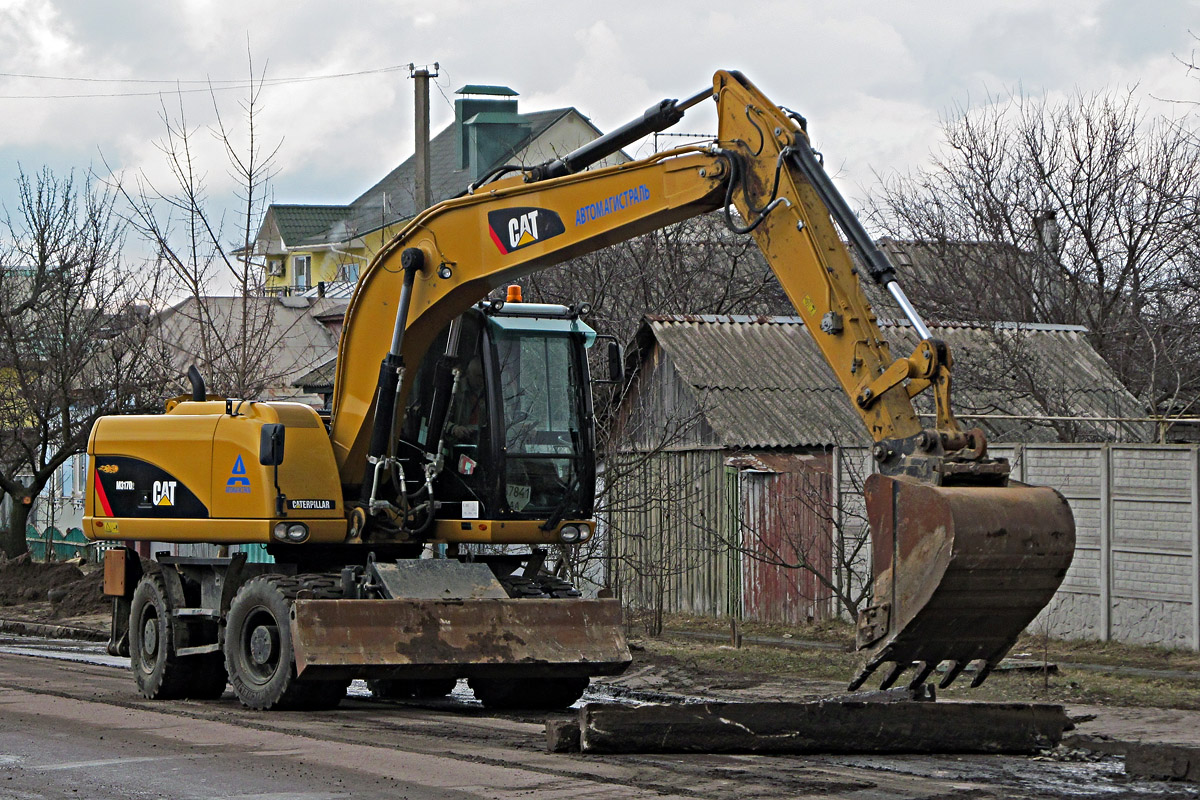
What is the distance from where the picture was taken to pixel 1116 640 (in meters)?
16.0

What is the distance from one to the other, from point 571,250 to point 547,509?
2.40m

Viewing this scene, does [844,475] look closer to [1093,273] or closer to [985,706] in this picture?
[985,706]

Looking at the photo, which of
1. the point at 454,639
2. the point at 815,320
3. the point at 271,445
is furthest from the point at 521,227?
the point at 815,320

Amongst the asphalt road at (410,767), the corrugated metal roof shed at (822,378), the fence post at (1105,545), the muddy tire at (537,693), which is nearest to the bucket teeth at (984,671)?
the asphalt road at (410,767)

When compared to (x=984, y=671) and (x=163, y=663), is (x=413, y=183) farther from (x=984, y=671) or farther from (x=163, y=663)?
(x=984, y=671)

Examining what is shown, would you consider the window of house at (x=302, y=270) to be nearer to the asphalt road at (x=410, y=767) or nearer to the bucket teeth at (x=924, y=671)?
the asphalt road at (x=410, y=767)

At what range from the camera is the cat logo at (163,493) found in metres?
13.3

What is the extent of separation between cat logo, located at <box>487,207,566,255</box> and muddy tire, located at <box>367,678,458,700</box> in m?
4.04

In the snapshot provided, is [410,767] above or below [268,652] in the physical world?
below

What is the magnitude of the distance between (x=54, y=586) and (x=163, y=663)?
42.9ft

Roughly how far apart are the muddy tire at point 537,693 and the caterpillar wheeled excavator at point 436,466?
17 mm

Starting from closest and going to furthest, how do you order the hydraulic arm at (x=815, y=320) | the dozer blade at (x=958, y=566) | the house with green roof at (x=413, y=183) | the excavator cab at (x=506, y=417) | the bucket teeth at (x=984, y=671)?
the dozer blade at (x=958, y=566) < the hydraulic arm at (x=815, y=320) < the bucket teeth at (x=984, y=671) < the excavator cab at (x=506, y=417) < the house with green roof at (x=413, y=183)

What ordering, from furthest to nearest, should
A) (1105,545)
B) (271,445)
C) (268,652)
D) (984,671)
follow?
(1105,545) → (271,445) → (268,652) → (984,671)

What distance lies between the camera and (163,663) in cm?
1331
